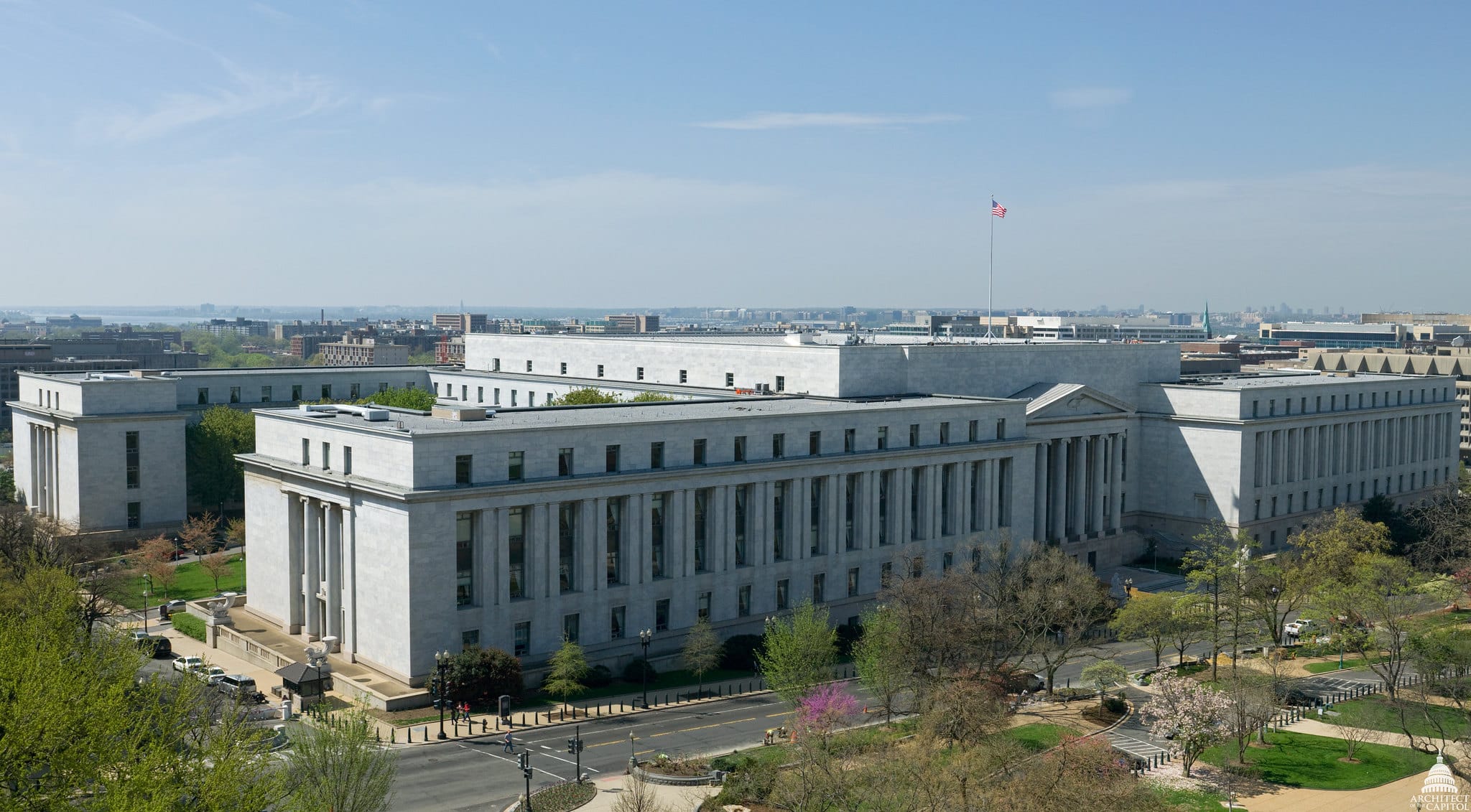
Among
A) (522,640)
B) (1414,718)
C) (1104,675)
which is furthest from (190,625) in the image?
(1414,718)

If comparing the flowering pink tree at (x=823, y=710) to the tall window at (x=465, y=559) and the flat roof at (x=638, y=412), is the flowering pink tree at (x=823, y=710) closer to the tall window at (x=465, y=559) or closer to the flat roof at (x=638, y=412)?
the tall window at (x=465, y=559)

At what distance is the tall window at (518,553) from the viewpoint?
75.4 meters

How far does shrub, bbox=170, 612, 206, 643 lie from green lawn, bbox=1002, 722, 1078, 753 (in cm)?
5451

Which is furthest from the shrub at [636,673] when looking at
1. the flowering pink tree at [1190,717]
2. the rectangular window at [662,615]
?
the flowering pink tree at [1190,717]

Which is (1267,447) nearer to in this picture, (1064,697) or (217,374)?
(1064,697)

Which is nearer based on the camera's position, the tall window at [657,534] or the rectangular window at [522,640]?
the rectangular window at [522,640]

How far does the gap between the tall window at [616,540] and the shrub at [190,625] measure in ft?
97.2

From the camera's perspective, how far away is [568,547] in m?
78.2

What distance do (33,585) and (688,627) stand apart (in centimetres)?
3795

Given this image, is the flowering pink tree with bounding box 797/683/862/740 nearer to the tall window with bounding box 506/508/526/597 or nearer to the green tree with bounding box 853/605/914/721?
the green tree with bounding box 853/605/914/721

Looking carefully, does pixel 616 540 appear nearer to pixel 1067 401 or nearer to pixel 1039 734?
pixel 1039 734

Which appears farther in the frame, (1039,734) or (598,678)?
(598,678)

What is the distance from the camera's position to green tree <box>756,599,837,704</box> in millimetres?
66438

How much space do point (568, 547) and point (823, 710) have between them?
24.5 m
